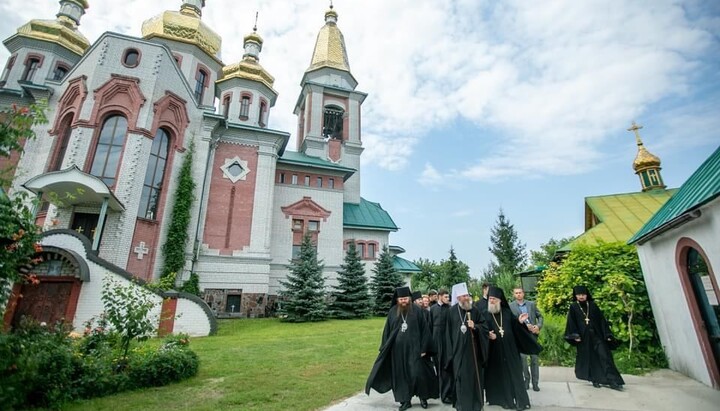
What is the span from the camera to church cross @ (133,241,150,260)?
1588 centimetres

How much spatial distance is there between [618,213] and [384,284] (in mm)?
12674

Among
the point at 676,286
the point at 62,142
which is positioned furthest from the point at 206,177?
the point at 676,286

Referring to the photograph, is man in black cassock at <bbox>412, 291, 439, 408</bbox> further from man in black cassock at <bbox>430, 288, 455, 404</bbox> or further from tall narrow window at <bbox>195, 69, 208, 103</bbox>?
tall narrow window at <bbox>195, 69, 208, 103</bbox>

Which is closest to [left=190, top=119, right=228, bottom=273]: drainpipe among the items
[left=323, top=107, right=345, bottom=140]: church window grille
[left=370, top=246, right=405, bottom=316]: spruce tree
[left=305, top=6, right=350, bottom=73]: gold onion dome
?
[left=370, top=246, right=405, bottom=316]: spruce tree

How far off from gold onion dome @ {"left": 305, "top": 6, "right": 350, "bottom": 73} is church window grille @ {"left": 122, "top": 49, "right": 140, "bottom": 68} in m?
14.7

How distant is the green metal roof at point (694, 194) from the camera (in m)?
5.23

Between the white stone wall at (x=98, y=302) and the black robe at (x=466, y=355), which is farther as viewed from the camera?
the white stone wall at (x=98, y=302)

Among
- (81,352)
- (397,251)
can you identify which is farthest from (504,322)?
(397,251)

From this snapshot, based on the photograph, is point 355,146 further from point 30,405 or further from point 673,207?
point 30,405

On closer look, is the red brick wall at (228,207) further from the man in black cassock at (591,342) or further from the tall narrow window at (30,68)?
the man in black cassock at (591,342)

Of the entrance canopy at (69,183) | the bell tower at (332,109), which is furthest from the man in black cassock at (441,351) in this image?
the bell tower at (332,109)

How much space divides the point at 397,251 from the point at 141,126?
1976cm

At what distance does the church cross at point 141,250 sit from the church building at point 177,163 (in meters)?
0.10

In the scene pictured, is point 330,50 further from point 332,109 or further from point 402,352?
point 402,352
